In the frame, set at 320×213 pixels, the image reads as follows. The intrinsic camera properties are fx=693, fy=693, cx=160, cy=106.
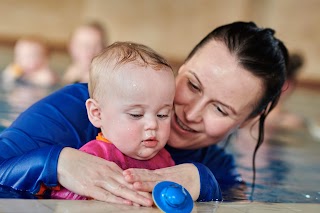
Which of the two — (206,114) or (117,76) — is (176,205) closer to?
(117,76)

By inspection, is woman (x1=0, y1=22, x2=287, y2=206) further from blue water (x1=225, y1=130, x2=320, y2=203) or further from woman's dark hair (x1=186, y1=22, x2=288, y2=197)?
blue water (x1=225, y1=130, x2=320, y2=203)

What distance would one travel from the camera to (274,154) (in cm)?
525

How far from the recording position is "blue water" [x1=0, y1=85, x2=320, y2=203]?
10.8ft

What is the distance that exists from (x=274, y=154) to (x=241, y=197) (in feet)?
7.29

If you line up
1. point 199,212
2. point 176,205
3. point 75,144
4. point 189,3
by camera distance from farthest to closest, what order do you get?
1. point 189,3
2. point 75,144
3. point 199,212
4. point 176,205

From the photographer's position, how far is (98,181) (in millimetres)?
2367

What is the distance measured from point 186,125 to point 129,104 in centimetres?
64

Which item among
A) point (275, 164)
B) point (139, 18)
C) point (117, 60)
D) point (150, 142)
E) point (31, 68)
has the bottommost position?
point (139, 18)

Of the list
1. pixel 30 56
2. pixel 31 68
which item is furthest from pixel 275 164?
pixel 30 56

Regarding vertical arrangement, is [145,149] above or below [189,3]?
above

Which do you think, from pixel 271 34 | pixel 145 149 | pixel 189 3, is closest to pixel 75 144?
pixel 145 149

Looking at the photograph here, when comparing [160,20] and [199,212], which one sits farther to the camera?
[160,20]

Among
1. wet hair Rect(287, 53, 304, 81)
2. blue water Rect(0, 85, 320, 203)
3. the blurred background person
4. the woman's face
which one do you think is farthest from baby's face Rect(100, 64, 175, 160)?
the blurred background person

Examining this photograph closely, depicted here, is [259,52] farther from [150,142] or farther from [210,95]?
[150,142]
